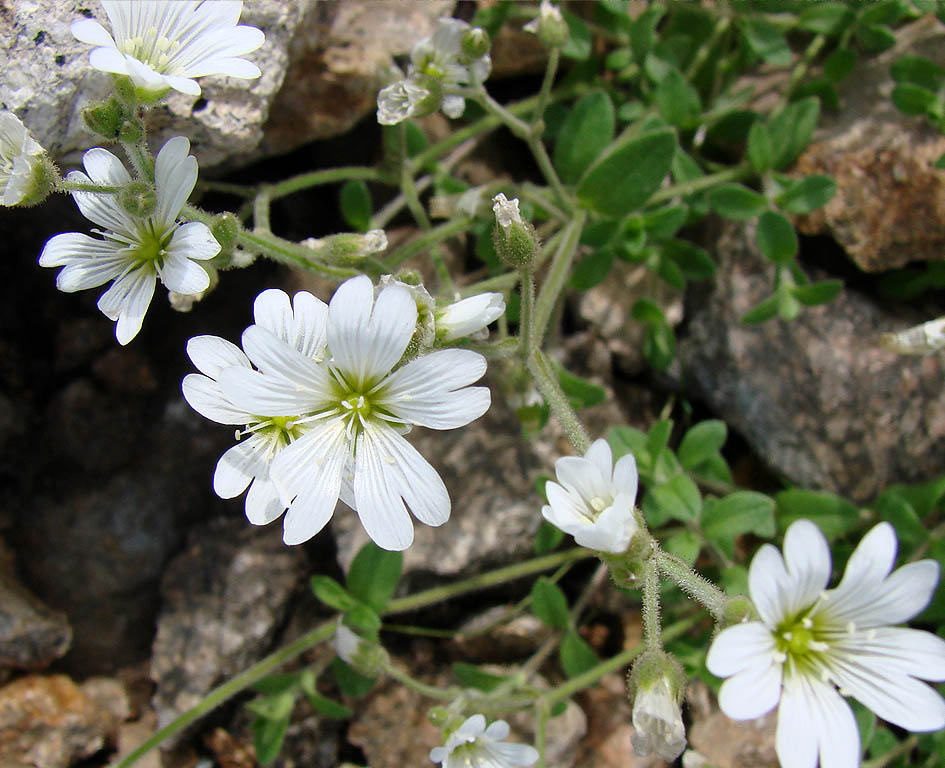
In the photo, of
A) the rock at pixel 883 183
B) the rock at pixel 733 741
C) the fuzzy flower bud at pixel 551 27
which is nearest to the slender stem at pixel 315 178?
the fuzzy flower bud at pixel 551 27

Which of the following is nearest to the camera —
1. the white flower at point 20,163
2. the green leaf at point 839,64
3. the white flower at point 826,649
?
the white flower at point 826,649

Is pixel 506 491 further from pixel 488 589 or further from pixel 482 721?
pixel 482 721

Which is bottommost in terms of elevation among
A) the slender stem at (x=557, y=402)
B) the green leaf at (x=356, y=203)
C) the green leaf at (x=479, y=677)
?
the green leaf at (x=479, y=677)

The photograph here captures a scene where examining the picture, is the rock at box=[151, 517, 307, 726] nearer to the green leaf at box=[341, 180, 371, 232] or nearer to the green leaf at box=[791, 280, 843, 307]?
the green leaf at box=[341, 180, 371, 232]

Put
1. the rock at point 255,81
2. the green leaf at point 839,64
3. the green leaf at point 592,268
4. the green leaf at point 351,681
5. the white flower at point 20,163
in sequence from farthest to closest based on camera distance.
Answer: the green leaf at point 839,64, the green leaf at point 592,268, the green leaf at point 351,681, the rock at point 255,81, the white flower at point 20,163

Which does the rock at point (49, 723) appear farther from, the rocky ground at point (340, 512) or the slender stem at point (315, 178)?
the slender stem at point (315, 178)

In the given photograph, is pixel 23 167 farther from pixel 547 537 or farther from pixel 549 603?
pixel 549 603

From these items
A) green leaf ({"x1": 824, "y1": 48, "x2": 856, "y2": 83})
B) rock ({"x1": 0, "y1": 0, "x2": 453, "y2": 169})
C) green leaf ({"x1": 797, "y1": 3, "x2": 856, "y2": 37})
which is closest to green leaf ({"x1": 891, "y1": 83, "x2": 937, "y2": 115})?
green leaf ({"x1": 824, "y1": 48, "x2": 856, "y2": 83})
